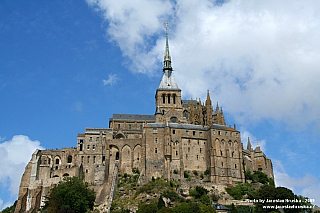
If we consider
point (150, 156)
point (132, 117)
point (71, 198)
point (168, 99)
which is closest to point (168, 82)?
point (168, 99)

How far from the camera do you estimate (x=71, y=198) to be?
77.6m

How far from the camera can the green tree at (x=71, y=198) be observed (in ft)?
254

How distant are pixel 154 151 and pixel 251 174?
21448 mm

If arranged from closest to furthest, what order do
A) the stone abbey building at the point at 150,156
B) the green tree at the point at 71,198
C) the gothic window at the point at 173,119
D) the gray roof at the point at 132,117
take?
1. the green tree at the point at 71,198
2. the stone abbey building at the point at 150,156
3. the gothic window at the point at 173,119
4. the gray roof at the point at 132,117

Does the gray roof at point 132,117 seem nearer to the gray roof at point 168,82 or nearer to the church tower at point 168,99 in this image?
the church tower at point 168,99

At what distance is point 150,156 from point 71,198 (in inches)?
805

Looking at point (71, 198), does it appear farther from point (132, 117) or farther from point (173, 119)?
point (132, 117)

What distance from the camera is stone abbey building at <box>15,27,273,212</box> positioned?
91375 mm

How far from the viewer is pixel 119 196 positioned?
84.8 m

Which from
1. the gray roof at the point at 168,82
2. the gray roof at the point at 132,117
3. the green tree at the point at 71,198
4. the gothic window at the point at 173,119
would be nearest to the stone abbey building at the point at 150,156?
the gothic window at the point at 173,119

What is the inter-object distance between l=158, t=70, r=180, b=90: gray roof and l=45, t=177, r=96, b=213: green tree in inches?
1703

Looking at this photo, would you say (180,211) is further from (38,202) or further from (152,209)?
(38,202)

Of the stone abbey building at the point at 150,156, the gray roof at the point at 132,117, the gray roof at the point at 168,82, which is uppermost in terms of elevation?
the gray roof at the point at 168,82

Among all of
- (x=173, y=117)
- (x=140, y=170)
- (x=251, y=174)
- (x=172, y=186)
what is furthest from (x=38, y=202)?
(x=251, y=174)
